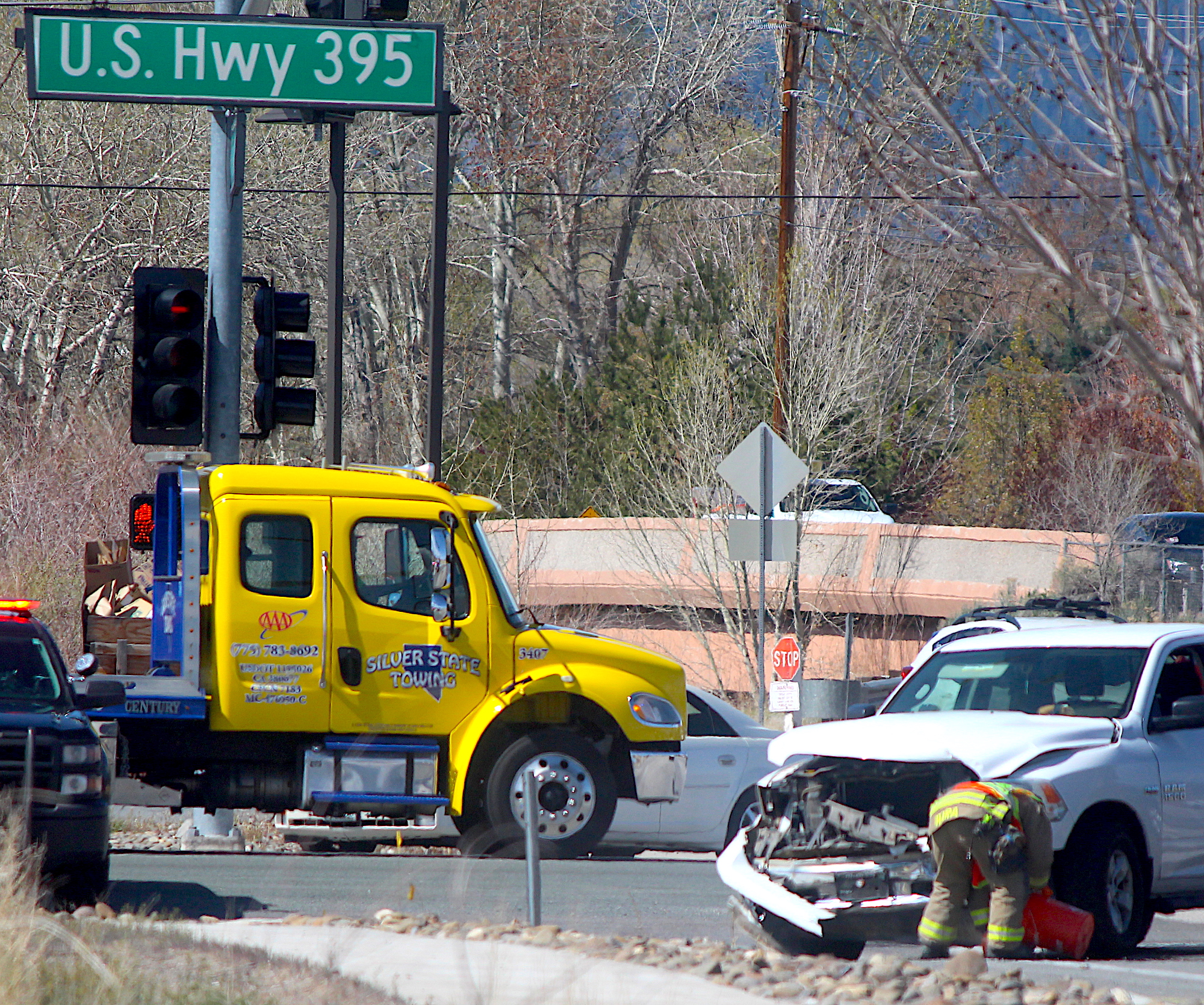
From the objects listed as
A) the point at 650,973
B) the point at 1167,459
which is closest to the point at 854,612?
the point at 1167,459

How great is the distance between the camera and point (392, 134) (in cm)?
3872

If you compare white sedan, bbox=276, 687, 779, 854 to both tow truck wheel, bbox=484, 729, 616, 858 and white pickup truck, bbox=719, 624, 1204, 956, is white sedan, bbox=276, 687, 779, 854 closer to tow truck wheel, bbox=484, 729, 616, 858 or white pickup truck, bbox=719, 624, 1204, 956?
tow truck wheel, bbox=484, 729, 616, 858

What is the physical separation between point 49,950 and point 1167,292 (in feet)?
18.7

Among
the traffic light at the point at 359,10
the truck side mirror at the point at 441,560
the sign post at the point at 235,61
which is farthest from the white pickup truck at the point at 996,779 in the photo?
the traffic light at the point at 359,10

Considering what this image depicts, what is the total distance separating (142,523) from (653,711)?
13.6 ft

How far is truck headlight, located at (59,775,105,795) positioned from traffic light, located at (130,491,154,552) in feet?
11.6

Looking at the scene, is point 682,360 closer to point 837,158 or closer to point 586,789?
point 837,158

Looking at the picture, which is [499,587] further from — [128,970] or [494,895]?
[128,970]

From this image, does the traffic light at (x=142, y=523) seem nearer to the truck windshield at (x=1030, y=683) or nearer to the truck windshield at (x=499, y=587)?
the truck windshield at (x=499, y=587)

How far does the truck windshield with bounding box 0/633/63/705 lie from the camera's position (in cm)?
941

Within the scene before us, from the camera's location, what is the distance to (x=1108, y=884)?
8102 millimetres

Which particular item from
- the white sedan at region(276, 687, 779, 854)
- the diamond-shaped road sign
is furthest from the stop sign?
the white sedan at region(276, 687, 779, 854)

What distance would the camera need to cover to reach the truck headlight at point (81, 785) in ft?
28.6

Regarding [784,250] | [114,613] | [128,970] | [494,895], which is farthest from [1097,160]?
[784,250]
